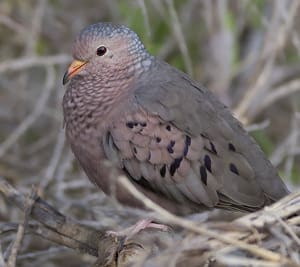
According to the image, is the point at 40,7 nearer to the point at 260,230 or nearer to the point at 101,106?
the point at 101,106

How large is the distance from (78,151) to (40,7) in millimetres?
1552

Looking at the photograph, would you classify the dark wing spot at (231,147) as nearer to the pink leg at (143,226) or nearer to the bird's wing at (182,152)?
the bird's wing at (182,152)

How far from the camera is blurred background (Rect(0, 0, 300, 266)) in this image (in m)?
4.11

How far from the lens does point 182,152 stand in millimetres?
3023

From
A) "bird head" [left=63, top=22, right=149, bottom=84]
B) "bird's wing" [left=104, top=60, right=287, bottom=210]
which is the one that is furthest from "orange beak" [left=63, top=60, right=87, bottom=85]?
"bird's wing" [left=104, top=60, right=287, bottom=210]

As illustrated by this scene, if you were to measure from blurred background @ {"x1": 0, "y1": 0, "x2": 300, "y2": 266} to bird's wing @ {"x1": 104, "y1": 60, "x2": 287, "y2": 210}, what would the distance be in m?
0.83

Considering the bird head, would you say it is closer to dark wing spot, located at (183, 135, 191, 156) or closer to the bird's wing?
the bird's wing

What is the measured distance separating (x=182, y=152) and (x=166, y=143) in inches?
2.6

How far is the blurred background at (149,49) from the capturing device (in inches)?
162

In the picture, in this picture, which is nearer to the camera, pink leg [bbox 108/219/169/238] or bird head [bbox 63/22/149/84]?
pink leg [bbox 108/219/169/238]

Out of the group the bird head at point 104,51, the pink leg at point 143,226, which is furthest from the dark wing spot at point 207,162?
the bird head at point 104,51

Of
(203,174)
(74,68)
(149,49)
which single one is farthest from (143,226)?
(149,49)

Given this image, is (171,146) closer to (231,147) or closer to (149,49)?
(231,147)

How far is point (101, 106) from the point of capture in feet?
10.2
